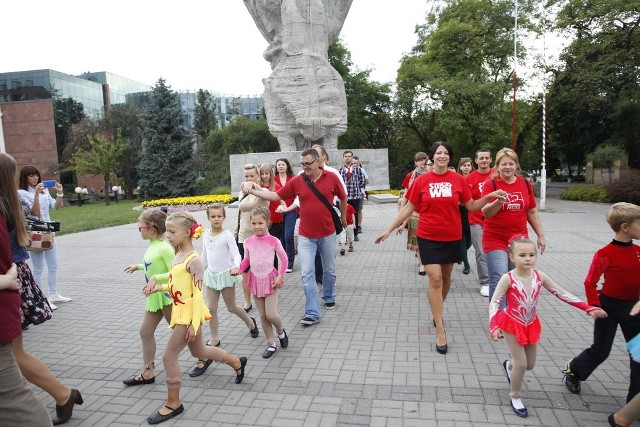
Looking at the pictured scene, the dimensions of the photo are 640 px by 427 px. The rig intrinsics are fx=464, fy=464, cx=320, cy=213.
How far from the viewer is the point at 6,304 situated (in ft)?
8.61

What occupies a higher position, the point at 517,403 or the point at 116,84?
the point at 116,84

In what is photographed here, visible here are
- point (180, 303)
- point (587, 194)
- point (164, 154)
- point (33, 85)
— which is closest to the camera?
point (180, 303)

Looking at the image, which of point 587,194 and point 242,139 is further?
point 242,139

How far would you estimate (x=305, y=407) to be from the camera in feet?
11.2

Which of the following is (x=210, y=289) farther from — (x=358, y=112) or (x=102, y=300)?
(x=358, y=112)

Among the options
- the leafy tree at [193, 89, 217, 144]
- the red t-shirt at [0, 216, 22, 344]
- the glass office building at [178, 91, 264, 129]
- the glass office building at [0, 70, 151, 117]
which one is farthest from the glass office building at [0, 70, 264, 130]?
the red t-shirt at [0, 216, 22, 344]

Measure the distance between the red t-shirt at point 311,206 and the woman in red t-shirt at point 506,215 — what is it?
174 cm

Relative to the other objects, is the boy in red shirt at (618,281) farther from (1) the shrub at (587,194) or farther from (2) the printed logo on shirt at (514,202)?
(1) the shrub at (587,194)

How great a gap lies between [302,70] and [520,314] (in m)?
14.6

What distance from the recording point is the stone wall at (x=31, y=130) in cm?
4109

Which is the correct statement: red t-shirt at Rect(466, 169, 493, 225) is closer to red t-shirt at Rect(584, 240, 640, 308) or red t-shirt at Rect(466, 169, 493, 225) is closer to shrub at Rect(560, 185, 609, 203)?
red t-shirt at Rect(584, 240, 640, 308)

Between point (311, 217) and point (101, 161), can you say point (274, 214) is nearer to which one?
point (311, 217)

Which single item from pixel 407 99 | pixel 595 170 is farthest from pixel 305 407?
pixel 595 170

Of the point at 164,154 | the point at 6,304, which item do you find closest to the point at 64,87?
the point at 164,154
